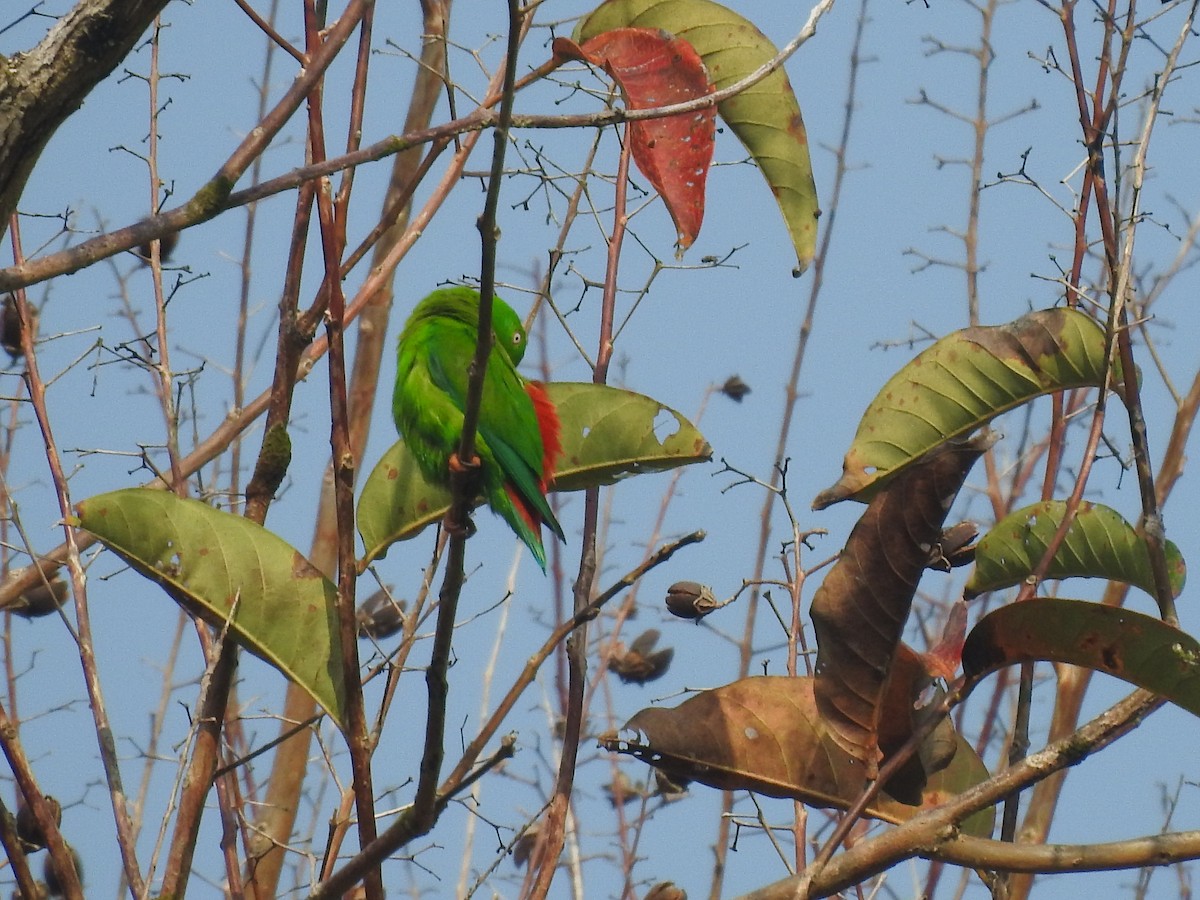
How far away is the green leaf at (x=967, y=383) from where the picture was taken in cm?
203

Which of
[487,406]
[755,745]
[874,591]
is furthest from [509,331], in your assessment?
[874,591]

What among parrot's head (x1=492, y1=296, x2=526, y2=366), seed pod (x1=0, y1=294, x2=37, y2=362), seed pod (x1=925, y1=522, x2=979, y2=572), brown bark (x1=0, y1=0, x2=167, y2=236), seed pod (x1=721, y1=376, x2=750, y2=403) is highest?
seed pod (x1=721, y1=376, x2=750, y2=403)

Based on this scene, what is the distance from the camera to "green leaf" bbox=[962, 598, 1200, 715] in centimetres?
156

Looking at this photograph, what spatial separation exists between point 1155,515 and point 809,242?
2.55ft

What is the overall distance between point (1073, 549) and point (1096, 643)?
1.51 feet

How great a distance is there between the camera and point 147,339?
3014mm

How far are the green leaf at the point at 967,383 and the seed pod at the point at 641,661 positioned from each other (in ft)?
7.67

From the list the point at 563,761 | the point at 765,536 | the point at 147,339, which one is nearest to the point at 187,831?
the point at 563,761

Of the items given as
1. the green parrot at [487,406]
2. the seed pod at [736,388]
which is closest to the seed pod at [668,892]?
the green parrot at [487,406]

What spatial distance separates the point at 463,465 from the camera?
1725 millimetres

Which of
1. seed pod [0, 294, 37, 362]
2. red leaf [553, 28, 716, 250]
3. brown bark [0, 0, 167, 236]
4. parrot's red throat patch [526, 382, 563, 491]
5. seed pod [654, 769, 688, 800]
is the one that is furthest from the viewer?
seed pod [654, 769, 688, 800]

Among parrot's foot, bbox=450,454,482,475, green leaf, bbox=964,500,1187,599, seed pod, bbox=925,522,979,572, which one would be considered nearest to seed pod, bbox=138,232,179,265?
parrot's foot, bbox=450,454,482,475

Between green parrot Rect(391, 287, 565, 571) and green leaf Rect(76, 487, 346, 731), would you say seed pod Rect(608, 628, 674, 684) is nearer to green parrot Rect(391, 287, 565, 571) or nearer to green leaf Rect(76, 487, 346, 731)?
green parrot Rect(391, 287, 565, 571)

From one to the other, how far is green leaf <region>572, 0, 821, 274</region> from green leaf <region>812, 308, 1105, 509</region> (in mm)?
337
